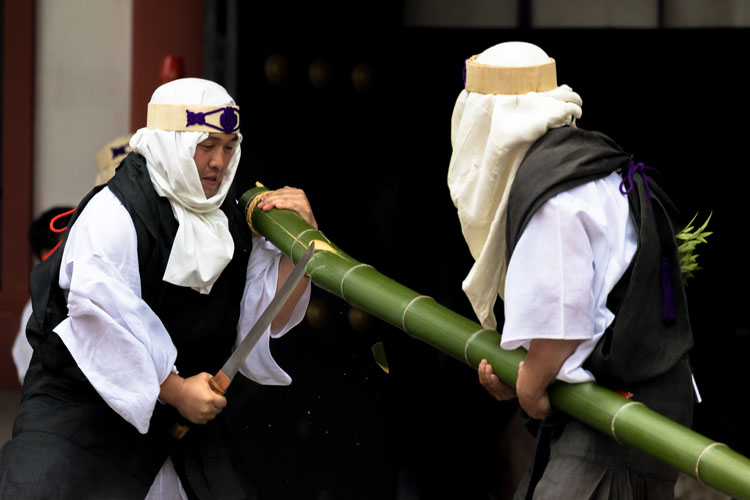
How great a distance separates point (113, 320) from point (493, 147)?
1058 mm

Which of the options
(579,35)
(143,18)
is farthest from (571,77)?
(143,18)

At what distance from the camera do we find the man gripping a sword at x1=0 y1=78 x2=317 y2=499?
3.07 meters

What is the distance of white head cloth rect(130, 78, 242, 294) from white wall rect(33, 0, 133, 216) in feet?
7.33

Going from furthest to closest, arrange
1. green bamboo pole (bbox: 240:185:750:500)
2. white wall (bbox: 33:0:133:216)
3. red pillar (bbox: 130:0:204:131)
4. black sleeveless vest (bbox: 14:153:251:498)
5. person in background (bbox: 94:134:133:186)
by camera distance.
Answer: white wall (bbox: 33:0:133:216)
red pillar (bbox: 130:0:204:131)
person in background (bbox: 94:134:133:186)
black sleeveless vest (bbox: 14:153:251:498)
green bamboo pole (bbox: 240:185:750:500)

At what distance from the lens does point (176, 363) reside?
331 cm

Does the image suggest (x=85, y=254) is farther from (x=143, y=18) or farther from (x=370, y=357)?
(x=143, y=18)

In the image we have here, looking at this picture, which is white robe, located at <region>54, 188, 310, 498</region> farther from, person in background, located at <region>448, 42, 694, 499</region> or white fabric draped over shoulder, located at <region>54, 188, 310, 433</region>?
person in background, located at <region>448, 42, 694, 499</region>

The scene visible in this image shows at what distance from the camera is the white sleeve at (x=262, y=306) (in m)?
3.51

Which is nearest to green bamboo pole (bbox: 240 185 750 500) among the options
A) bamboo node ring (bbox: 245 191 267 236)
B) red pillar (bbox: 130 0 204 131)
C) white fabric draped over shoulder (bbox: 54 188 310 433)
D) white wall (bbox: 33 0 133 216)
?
bamboo node ring (bbox: 245 191 267 236)

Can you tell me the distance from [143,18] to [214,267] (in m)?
2.17

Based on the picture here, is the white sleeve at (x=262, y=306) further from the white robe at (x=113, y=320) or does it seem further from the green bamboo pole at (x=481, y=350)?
the white robe at (x=113, y=320)

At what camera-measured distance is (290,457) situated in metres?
4.25

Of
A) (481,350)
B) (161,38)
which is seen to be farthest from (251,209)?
(161,38)

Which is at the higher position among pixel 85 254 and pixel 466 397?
pixel 85 254
